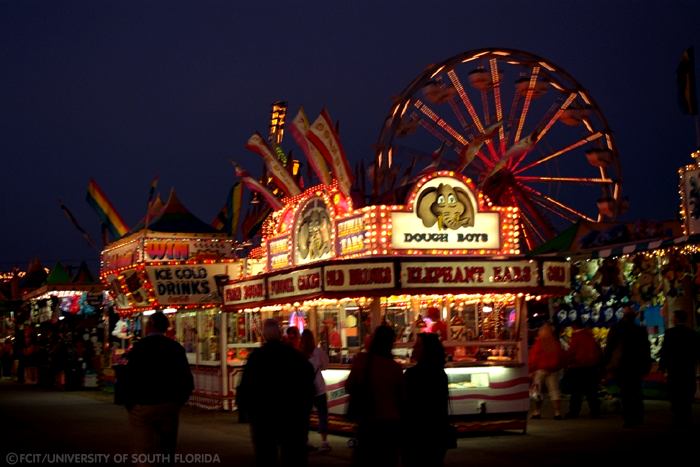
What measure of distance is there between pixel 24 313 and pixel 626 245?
30970mm

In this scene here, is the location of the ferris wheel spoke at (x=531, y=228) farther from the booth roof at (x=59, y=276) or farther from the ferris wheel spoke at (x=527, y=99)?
the booth roof at (x=59, y=276)

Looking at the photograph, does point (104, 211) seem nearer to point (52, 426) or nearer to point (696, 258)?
point (52, 426)

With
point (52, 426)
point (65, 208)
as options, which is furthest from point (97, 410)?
point (65, 208)

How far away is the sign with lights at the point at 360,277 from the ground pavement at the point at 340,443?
7.39ft

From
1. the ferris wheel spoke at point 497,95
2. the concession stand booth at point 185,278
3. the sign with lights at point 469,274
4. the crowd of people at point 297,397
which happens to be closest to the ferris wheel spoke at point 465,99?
the ferris wheel spoke at point 497,95

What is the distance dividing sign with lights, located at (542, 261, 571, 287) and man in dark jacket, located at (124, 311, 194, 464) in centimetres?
800

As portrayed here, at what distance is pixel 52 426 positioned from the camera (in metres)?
19.5

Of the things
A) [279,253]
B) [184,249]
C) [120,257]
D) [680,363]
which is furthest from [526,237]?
[680,363]

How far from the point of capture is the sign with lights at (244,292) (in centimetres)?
1991

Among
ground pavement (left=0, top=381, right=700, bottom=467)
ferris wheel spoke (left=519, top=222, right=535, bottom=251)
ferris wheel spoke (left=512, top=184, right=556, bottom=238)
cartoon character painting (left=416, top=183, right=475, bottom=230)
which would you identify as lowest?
ground pavement (left=0, top=381, right=700, bottom=467)

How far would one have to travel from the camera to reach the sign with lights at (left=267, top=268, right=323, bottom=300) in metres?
17.0

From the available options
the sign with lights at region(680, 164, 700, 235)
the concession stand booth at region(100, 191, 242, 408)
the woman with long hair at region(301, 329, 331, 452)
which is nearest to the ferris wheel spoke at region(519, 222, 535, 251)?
the sign with lights at region(680, 164, 700, 235)

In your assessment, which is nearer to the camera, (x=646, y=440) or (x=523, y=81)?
(x=646, y=440)

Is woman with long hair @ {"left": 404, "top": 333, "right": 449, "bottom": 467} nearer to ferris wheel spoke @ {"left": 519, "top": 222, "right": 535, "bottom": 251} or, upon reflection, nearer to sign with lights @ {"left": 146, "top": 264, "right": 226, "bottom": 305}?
sign with lights @ {"left": 146, "top": 264, "right": 226, "bottom": 305}
